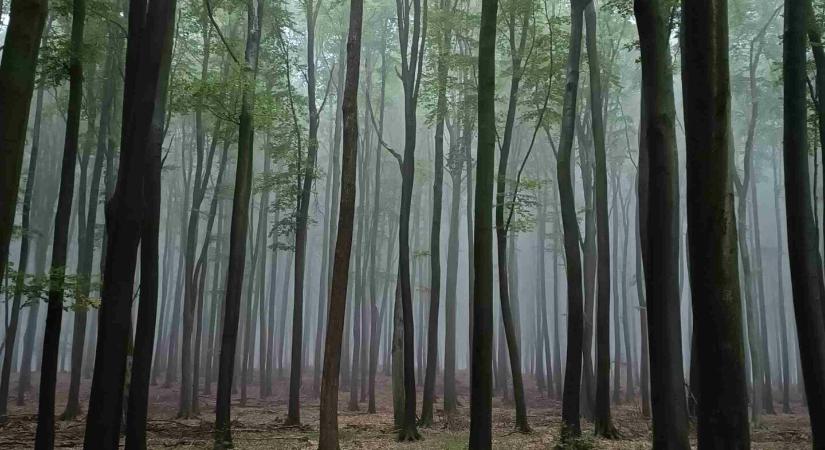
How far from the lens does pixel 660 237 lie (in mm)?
6488

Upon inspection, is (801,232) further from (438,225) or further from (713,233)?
(438,225)

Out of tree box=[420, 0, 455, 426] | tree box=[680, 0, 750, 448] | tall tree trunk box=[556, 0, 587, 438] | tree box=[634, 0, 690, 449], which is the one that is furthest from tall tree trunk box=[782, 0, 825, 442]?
tree box=[420, 0, 455, 426]

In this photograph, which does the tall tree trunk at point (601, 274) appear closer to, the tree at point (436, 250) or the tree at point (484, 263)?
the tree at point (436, 250)

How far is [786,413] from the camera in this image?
2189 centimetres

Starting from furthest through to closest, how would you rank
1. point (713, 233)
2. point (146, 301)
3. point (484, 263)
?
1. point (484, 263)
2. point (146, 301)
3. point (713, 233)

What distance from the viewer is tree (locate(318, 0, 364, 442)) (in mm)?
8859

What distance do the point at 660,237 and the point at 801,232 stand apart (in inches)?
107

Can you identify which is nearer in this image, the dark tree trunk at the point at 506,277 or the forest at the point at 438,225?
the forest at the point at 438,225

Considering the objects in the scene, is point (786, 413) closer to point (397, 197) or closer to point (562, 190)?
point (562, 190)

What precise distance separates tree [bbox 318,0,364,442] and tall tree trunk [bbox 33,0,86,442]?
3.62 meters

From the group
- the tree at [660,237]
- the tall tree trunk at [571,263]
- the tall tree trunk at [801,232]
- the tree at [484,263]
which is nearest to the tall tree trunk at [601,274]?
the tall tree trunk at [571,263]

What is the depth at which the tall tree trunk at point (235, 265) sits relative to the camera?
34.5 ft

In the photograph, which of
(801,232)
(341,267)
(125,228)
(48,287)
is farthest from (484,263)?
(48,287)

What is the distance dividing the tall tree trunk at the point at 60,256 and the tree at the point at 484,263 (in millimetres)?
5575
